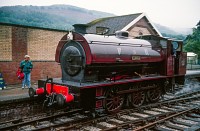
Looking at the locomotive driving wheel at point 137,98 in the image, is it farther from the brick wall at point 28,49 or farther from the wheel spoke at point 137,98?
the brick wall at point 28,49

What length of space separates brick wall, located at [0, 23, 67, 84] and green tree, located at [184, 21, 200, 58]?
82.1 feet

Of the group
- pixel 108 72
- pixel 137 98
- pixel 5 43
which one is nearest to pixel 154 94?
pixel 137 98

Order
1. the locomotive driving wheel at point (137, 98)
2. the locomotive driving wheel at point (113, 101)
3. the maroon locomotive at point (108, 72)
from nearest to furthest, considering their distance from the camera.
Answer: the maroon locomotive at point (108, 72) → the locomotive driving wheel at point (113, 101) → the locomotive driving wheel at point (137, 98)

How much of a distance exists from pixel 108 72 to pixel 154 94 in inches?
116

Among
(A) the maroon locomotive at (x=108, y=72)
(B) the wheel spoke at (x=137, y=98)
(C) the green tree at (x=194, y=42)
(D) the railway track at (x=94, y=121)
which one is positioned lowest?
(D) the railway track at (x=94, y=121)

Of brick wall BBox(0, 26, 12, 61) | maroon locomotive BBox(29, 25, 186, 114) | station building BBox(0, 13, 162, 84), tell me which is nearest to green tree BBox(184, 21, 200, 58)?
station building BBox(0, 13, 162, 84)

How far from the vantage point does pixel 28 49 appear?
43.0 ft

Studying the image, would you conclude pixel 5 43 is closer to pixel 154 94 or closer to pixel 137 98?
pixel 137 98

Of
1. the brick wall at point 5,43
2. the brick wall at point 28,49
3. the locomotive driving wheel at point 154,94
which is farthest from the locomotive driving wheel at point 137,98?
the brick wall at point 5,43

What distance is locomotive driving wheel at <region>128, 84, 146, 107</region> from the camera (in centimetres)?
859

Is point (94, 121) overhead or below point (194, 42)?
below

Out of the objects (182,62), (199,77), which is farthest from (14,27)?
→ (199,77)

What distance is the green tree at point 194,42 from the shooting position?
33.5 metres

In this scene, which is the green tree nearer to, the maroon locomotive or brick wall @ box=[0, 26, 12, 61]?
the maroon locomotive
